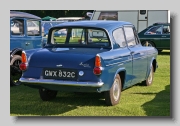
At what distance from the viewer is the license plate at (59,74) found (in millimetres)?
6375

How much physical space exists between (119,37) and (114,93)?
1.19 meters

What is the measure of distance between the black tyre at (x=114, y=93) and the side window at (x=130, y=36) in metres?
1.20

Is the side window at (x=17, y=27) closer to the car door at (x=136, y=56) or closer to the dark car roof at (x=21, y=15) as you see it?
the dark car roof at (x=21, y=15)

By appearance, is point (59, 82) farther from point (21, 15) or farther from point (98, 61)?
point (21, 15)

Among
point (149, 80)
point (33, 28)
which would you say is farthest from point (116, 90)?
point (33, 28)

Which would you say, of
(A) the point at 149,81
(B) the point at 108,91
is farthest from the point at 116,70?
(A) the point at 149,81

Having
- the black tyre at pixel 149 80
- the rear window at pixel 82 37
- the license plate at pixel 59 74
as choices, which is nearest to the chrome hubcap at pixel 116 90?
the rear window at pixel 82 37

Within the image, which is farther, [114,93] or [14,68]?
[14,68]

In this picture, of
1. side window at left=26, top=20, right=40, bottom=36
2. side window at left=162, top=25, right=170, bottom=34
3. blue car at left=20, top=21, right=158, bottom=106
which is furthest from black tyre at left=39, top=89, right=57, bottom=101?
side window at left=162, top=25, right=170, bottom=34

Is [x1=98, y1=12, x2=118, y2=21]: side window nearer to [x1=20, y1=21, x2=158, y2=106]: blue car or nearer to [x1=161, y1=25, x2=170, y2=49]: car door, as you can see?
[x1=161, y1=25, x2=170, y2=49]: car door

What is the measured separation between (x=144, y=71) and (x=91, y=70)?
2.63 meters

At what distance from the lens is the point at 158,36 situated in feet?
61.7

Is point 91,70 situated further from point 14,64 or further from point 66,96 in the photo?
point 14,64

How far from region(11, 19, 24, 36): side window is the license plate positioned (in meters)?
3.27
